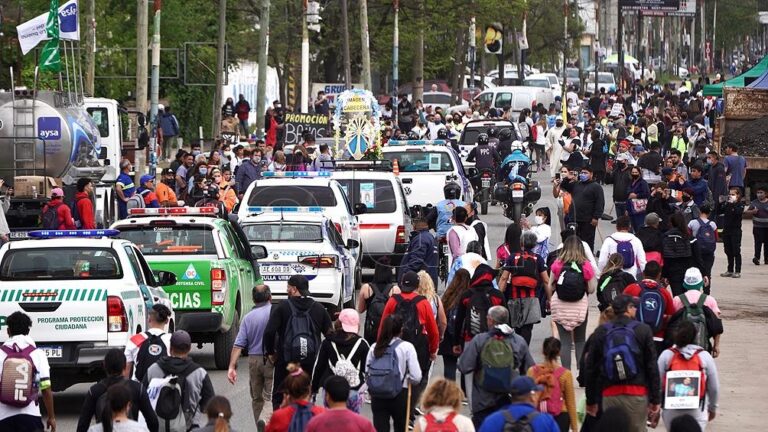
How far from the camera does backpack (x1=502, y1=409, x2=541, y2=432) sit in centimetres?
965

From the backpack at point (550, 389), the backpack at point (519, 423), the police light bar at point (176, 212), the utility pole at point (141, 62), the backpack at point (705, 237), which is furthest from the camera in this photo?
the utility pole at point (141, 62)

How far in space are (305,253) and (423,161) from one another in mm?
11487

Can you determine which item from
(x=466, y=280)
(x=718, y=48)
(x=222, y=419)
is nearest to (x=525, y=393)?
(x=222, y=419)

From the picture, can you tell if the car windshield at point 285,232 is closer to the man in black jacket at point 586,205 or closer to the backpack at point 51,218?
the backpack at point 51,218

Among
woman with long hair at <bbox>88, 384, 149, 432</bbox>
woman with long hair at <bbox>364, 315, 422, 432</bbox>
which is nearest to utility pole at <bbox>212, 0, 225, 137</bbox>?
woman with long hair at <bbox>364, 315, 422, 432</bbox>

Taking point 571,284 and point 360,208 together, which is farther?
point 360,208

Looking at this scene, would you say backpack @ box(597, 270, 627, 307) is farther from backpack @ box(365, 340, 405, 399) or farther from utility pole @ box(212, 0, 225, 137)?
utility pole @ box(212, 0, 225, 137)

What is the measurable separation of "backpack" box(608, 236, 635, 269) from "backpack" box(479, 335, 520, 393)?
5.62m

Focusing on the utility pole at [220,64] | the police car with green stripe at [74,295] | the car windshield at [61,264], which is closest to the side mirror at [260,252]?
the police car with green stripe at [74,295]

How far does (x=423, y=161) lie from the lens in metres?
32.4

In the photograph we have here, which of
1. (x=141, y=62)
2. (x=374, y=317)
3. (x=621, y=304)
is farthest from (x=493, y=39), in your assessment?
(x=621, y=304)

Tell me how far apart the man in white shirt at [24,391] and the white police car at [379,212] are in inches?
538

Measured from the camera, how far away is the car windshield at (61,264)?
1600 centimetres

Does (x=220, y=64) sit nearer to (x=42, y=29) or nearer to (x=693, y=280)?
(x=42, y=29)
